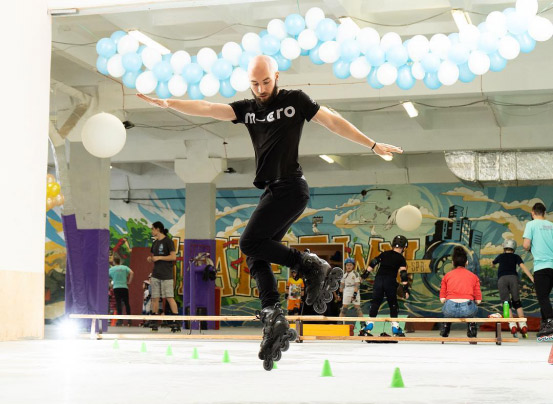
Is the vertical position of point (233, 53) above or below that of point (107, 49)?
below

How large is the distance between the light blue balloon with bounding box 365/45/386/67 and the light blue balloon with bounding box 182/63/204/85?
6.47 ft

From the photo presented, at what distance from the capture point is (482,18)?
1111 centimetres

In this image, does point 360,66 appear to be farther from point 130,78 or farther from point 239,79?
point 130,78

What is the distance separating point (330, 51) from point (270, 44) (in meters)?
0.67

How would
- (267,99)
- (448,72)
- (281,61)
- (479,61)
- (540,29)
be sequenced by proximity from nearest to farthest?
(267,99) < (540,29) < (479,61) < (448,72) < (281,61)

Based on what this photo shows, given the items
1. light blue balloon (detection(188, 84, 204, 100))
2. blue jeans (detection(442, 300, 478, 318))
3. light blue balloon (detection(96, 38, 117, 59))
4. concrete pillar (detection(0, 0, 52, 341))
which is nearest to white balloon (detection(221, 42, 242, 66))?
light blue balloon (detection(188, 84, 204, 100))

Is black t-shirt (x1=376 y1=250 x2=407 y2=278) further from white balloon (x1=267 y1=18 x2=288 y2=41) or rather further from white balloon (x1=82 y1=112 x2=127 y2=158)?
white balloon (x1=82 y1=112 x2=127 y2=158)

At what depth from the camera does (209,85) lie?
368 inches

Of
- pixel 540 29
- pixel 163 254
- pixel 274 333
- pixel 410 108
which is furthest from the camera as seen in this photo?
pixel 410 108

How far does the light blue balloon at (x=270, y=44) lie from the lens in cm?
888

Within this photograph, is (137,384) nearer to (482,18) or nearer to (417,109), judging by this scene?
(482,18)

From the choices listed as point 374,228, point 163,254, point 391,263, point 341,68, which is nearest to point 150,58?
point 341,68

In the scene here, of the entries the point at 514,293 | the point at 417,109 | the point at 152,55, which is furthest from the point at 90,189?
the point at 514,293

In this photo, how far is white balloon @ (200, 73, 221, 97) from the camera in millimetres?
9344
